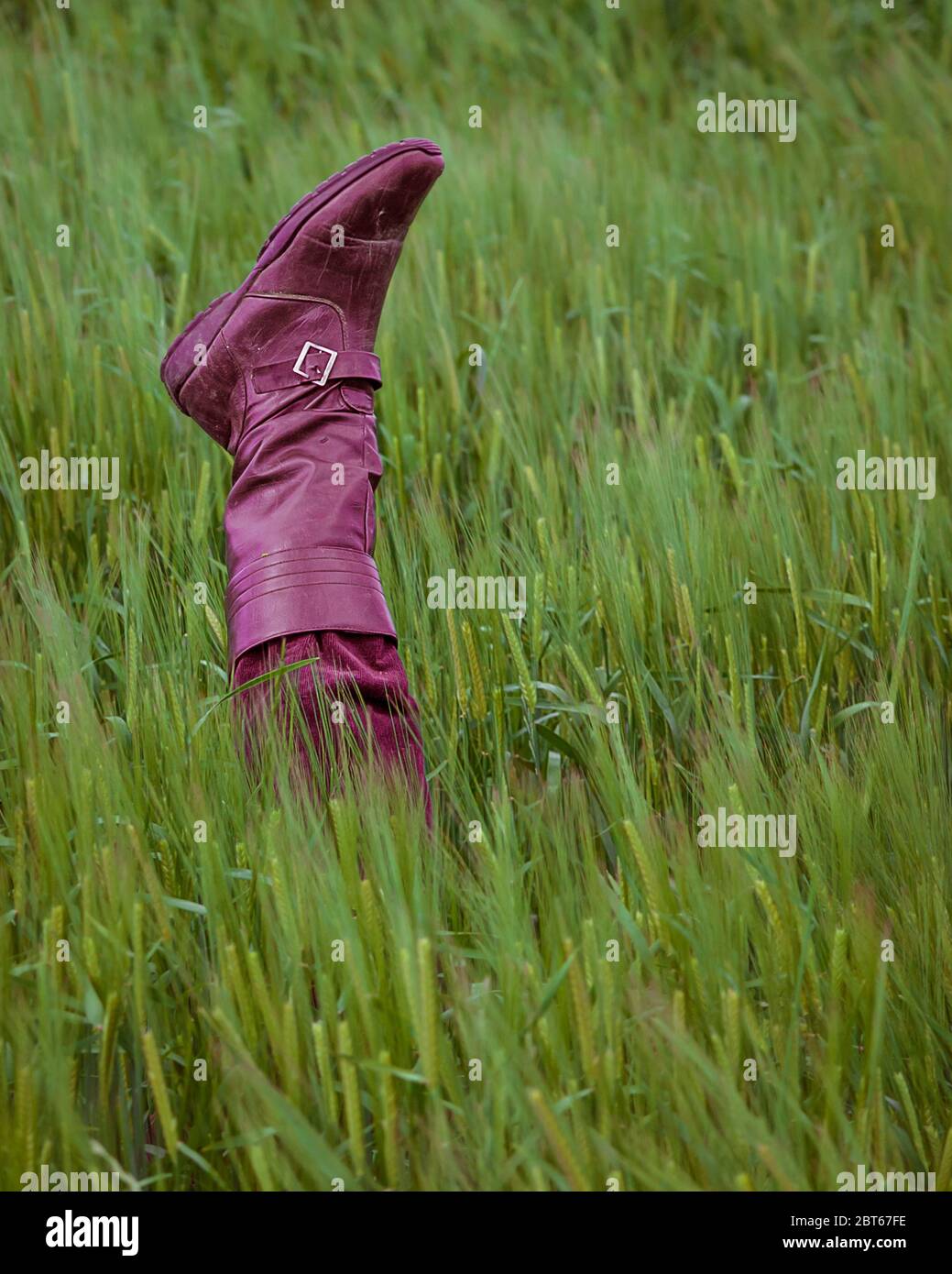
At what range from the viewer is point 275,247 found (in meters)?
1.84

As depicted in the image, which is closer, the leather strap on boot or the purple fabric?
the purple fabric

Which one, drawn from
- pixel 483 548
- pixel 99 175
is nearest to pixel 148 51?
pixel 99 175

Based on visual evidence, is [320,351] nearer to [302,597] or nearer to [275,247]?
[275,247]

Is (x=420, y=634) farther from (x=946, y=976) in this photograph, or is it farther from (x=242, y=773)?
(x=946, y=976)

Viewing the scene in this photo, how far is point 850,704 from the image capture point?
5.97 ft

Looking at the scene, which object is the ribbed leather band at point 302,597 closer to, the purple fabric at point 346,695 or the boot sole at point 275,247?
the purple fabric at point 346,695

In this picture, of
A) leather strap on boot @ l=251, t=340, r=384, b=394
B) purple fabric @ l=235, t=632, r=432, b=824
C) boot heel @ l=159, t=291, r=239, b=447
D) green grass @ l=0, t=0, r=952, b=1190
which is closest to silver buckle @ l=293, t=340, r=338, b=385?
leather strap on boot @ l=251, t=340, r=384, b=394

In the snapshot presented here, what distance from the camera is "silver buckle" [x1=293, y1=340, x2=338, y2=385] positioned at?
175 centimetres

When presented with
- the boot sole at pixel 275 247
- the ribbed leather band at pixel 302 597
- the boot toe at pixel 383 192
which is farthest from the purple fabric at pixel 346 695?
the boot toe at pixel 383 192

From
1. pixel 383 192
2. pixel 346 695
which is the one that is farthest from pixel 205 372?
pixel 346 695

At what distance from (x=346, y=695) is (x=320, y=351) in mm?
576

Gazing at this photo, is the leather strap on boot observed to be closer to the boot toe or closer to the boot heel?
the boot heel

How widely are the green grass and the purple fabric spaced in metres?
0.06

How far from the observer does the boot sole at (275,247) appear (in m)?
1.80
